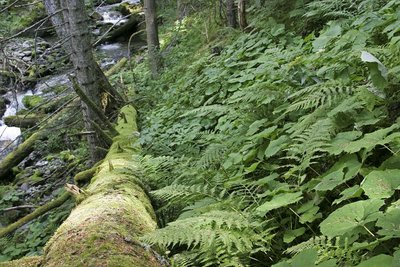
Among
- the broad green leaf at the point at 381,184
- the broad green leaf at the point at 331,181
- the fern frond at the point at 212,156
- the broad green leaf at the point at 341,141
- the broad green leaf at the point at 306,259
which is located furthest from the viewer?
the fern frond at the point at 212,156

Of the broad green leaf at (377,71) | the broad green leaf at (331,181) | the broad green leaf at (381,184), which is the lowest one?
the broad green leaf at (331,181)

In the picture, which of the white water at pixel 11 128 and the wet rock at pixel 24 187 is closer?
the wet rock at pixel 24 187

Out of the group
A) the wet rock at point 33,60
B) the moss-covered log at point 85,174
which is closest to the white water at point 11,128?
the wet rock at point 33,60

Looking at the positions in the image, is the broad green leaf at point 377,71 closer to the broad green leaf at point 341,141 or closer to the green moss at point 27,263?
the broad green leaf at point 341,141

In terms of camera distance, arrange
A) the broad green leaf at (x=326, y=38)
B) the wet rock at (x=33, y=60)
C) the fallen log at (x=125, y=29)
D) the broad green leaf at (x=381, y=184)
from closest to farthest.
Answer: the broad green leaf at (x=381, y=184), the broad green leaf at (x=326, y=38), the wet rock at (x=33, y=60), the fallen log at (x=125, y=29)

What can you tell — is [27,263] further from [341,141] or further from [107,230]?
[341,141]

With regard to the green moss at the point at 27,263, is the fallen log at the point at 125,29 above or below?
below

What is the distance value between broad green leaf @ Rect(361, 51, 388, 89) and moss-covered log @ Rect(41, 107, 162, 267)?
5.86ft

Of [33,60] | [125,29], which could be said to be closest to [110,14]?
[125,29]

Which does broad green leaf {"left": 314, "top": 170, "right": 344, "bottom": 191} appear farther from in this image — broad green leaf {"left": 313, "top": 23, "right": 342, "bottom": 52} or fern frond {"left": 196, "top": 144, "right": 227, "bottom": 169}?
broad green leaf {"left": 313, "top": 23, "right": 342, "bottom": 52}

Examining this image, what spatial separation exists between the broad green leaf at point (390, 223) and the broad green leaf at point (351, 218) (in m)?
0.06

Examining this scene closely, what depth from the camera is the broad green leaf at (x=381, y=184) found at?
73.9 inches

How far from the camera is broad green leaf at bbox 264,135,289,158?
2.88 metres

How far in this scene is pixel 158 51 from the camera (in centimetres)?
980
